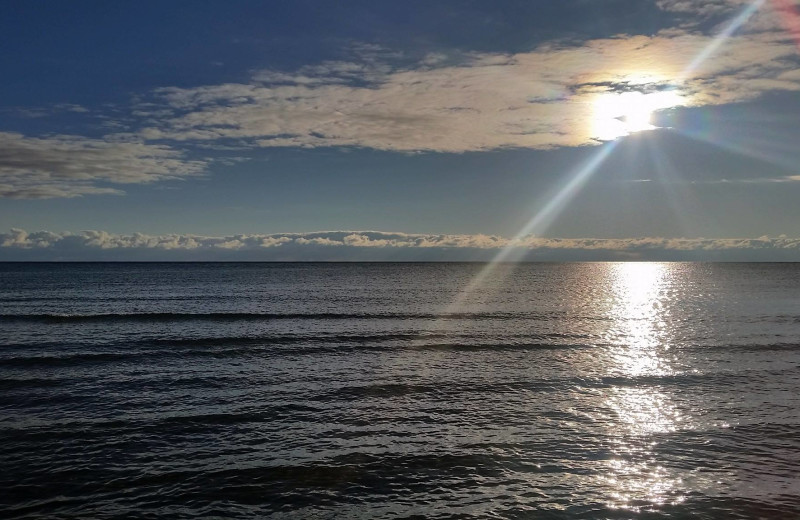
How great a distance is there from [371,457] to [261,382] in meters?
12.3

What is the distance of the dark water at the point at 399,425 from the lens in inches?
Result: 559

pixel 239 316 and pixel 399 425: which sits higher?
pixel 239 316

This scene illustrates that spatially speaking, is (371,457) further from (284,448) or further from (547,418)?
(547,418)

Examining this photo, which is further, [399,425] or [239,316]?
[239,316]

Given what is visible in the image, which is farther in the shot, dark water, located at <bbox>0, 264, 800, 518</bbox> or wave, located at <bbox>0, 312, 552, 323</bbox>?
wave, located at <bbox>0, 312, 552, 323</bbox>

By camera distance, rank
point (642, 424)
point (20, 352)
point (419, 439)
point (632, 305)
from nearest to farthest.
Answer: point (419, 439), point (642, 424), point (20, 352), point (632, 305)

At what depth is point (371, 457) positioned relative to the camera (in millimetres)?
16984

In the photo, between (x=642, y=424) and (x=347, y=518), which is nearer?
(x=347, y=518)

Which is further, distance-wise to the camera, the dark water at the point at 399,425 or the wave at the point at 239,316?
the wave at the point at 239,316

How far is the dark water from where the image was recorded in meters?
14.2

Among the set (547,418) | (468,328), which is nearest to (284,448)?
(547,418)

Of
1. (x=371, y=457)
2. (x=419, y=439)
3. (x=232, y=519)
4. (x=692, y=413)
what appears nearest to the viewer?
(x=232, y=519)

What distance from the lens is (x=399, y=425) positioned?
20188 mm

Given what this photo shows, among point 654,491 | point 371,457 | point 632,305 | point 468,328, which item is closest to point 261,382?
point 371,457
